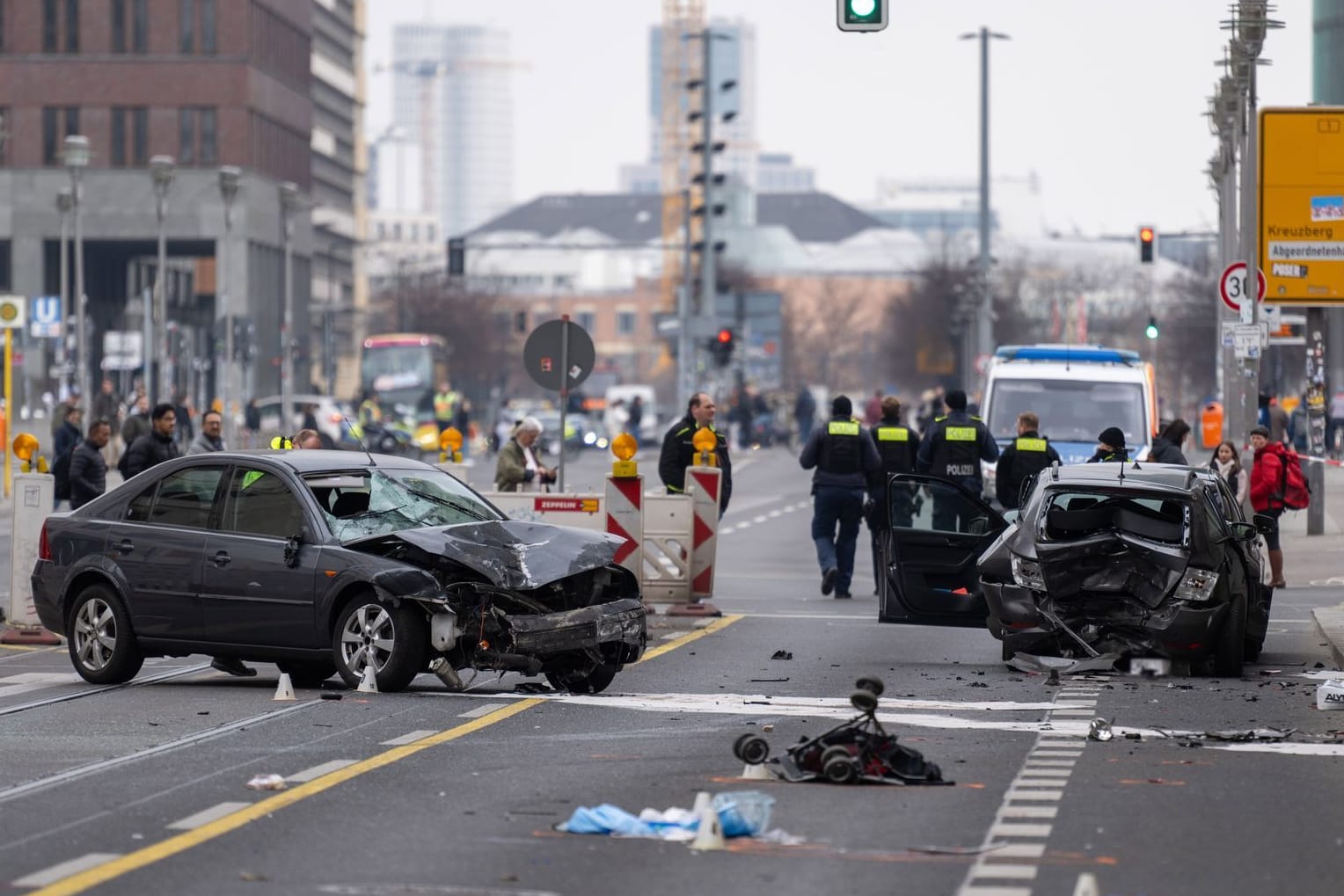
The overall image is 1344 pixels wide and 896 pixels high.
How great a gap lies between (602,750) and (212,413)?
13861mm

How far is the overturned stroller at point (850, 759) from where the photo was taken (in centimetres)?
1038

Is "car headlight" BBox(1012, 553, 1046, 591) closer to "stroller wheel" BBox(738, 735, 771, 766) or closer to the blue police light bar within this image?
"stroller wheel" BBox(738, 735, 771, 766)

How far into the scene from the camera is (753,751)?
406 inches

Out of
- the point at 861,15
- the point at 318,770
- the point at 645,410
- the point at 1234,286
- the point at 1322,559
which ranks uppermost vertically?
the point at 861,15

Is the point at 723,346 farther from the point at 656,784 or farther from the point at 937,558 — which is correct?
the point at 656,784

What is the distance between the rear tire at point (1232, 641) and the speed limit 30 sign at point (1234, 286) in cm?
1341

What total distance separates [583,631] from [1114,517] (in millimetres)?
3757

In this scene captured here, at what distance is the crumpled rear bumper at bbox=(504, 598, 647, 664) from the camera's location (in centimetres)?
1384

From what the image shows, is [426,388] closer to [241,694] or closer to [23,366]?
[23,366]

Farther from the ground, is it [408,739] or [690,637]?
[408,739]

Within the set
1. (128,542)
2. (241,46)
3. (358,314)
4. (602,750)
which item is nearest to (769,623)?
(128,542)

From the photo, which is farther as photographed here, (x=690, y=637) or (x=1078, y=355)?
(x=1078, y=355)

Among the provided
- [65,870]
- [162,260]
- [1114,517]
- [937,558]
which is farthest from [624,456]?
[162,260]

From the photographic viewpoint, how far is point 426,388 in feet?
274
